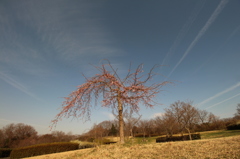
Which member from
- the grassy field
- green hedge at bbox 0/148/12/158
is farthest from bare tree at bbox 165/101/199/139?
green hedge at bbox 0/148/12/158

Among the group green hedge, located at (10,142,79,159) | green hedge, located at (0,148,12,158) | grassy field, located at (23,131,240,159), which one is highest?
grassy field, located at (23,131,240,159)

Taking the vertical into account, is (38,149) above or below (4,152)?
above

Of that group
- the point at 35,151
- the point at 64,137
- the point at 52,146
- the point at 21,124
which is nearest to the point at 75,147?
the point at 52,146

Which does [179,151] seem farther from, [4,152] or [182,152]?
[4,152]

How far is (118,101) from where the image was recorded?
7.31 meters

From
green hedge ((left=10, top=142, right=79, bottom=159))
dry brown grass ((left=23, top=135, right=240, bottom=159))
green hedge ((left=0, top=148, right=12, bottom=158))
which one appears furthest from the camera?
green hedge ((left=0, top=148, right=12, bottom=158))

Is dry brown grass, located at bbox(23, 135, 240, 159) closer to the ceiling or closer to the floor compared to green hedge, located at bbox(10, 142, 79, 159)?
closer to the ceiling

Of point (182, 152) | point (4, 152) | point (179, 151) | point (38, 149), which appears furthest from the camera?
point (4, 152)

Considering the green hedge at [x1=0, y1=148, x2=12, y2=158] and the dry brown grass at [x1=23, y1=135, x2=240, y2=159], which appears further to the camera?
the green hedge at [x1=0, y1=148, x2=12, y2=158]

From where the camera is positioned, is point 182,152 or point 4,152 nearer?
point 182,152

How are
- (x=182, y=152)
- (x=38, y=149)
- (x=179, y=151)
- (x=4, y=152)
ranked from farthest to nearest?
(x=4, y=152) → (x=38, y=149) → (x=179, y=151) → (x=182, y=152)

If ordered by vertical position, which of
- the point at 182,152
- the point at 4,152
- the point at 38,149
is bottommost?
the point at 4,152

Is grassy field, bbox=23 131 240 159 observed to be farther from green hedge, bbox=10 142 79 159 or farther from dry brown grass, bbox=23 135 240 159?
green hedge, bbox=10 142 79 159

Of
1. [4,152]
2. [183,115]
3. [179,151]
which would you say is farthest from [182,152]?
[4,152]
